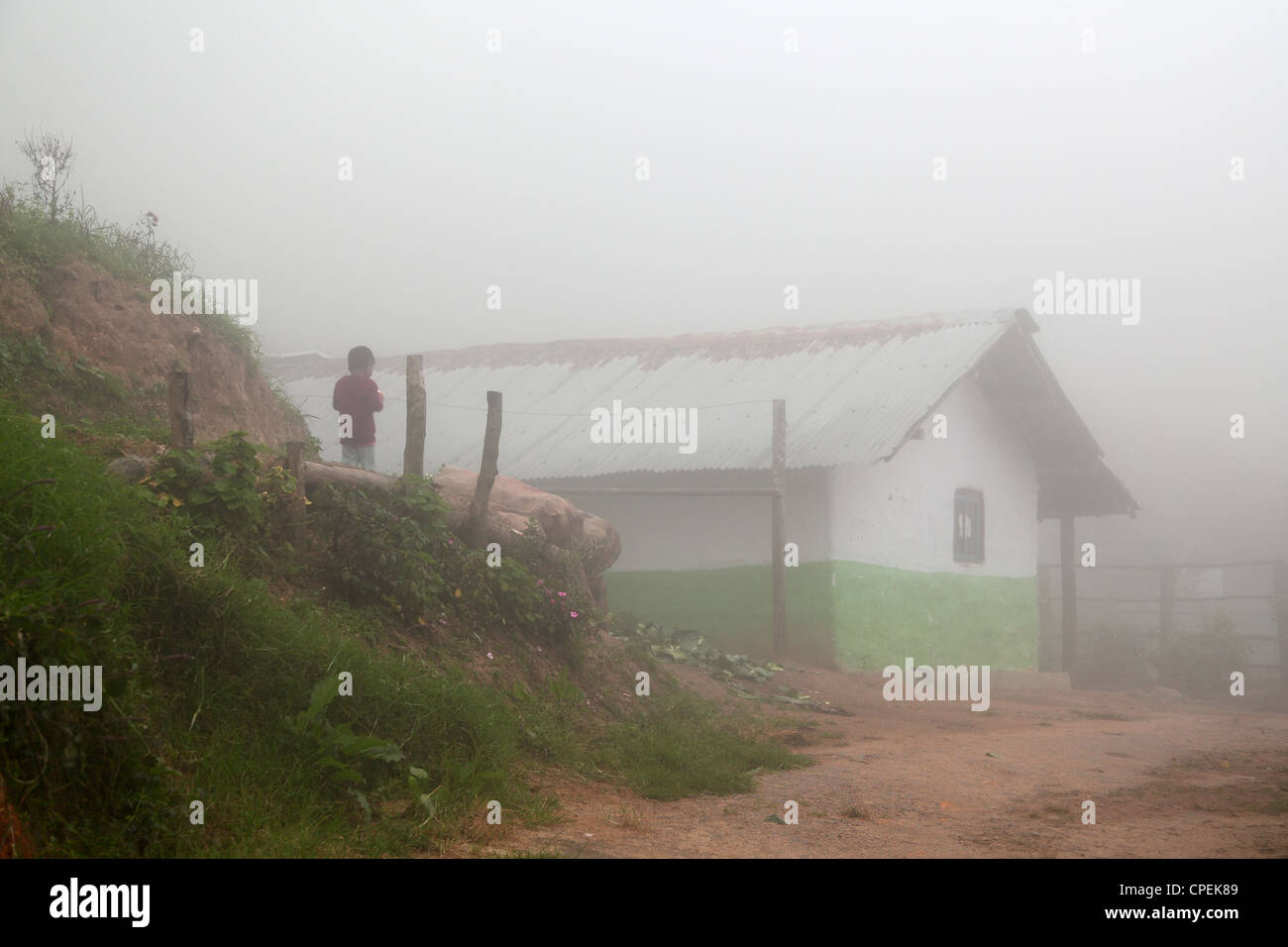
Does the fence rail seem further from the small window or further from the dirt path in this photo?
the dirt path

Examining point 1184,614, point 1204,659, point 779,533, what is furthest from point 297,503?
point 1184,614

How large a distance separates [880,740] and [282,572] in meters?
5.45

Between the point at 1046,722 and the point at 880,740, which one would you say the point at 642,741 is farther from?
the point at 1046,722

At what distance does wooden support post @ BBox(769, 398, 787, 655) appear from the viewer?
14.1 m

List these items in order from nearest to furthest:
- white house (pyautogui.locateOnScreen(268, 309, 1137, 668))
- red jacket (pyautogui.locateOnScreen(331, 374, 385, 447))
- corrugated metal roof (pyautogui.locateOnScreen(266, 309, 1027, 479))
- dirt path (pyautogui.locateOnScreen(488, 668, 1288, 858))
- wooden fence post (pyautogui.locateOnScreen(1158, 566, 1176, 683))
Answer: dirt path (pyautogui.locateOnScreen(488, 668, 1288, 858))
red jacket (pyautogui.locateOnScreen(331, 374, 385, 447))
white house (pyautogui.locateOnScreen(268, 309, 1137, 668))
corrugated metal roof (pyautogui.locateOnScreen(266, 309, 1027, 479))
wooden fence post (pyautogui.locateOnScreen(1158, 566, 1176, 683))

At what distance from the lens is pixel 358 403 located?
1006 centimetres

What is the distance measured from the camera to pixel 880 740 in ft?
31.9

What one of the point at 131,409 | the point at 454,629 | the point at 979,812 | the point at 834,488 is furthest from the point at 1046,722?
the point at 131,409

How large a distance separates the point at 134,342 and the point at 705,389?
10038 mm

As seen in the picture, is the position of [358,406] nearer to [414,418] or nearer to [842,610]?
[414,418]

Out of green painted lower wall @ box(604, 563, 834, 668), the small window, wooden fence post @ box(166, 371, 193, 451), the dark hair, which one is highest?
the dark hair

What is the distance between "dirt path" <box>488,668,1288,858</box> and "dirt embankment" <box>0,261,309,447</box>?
5.12m

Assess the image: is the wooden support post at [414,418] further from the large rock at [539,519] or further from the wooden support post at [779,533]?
the wooden support post at [779,533]

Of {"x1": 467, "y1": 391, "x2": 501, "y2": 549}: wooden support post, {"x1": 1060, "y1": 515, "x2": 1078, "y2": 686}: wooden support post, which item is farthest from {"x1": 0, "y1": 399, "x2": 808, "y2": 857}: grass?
{"x1": 1060, "y1": 515, "x2": 1078, "y2": 686}: wooden support post
